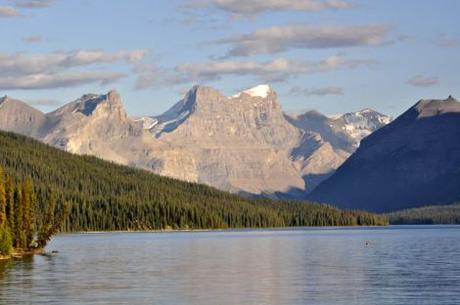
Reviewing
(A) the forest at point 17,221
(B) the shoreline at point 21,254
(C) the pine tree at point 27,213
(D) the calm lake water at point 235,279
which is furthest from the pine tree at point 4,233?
(C) the pine tree at point 27,213

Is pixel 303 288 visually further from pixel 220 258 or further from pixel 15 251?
pixel 15 251

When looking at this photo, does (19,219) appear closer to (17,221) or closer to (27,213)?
(17,221)

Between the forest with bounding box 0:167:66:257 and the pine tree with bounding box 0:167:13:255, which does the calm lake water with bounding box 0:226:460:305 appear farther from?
the forest with bounding box 0:167:66:257

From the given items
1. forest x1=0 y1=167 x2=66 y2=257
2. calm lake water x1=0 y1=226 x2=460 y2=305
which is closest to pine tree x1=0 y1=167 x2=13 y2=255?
forest x1=0 y1=167 x2=66 y2=257

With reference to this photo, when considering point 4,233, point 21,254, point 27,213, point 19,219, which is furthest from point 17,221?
point 4,233

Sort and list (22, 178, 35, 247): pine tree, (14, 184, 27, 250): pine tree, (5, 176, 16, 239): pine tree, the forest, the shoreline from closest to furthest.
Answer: the forest, the shoreline, (5, 176, 16, 239): pine tree, (14, 184, 27, 250): pine tree, (22, 178, 35, 247): pine tree

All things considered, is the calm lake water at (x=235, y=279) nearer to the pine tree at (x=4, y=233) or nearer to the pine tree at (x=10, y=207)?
the pine tree at (x=4, y=233)

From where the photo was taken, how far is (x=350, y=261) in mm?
160625

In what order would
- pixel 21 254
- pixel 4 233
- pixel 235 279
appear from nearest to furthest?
pixel 235 279
pixel 4 233
pixel 21 254

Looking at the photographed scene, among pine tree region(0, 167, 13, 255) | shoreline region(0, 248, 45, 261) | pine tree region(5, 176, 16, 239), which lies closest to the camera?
pine tree region(0, 167, 13, 255)

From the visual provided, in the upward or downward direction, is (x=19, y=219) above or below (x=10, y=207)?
below

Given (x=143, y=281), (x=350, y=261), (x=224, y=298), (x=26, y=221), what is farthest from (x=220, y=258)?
(x=224, y=298)

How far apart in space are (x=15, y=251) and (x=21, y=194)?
32.0 feet

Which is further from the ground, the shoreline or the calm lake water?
the shoreline
